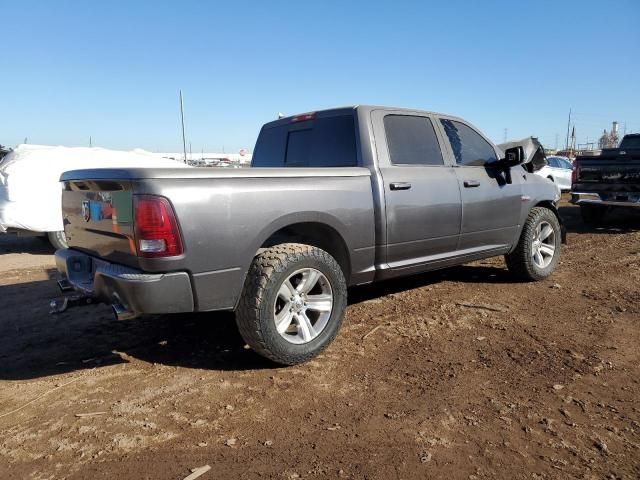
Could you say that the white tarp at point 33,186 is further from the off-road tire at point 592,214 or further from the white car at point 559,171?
the white car at point 559,171

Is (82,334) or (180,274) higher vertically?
(180,274)

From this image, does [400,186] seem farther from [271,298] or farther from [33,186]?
[33,186]

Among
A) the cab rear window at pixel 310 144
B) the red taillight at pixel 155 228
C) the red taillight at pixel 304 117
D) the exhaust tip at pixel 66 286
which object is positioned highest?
the red taillight at pixel 304 117

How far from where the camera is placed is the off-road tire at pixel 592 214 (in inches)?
412

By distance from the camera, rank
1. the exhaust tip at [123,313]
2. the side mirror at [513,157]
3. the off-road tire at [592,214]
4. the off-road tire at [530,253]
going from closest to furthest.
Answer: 1. the exhaust tip at [123,313]
2. the side mirror at [513,157]
3. the off-road tire at [530,253]
4. the off-road tire at [592,214]

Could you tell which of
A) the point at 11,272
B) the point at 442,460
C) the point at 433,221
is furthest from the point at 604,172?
the point at 11,272

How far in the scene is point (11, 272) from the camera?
678cm

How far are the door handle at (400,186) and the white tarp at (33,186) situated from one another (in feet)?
20.1

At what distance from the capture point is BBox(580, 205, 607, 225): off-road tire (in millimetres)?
10461

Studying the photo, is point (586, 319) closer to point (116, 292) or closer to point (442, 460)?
point (442, 460)

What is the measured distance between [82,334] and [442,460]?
3.20 metres

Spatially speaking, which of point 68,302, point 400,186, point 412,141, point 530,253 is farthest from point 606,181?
point 68,302

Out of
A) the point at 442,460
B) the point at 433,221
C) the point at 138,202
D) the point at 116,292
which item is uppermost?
the point at 138,202

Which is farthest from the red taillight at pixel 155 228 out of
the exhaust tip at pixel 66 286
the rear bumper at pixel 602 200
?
the rear bumper at pixel 602 200
